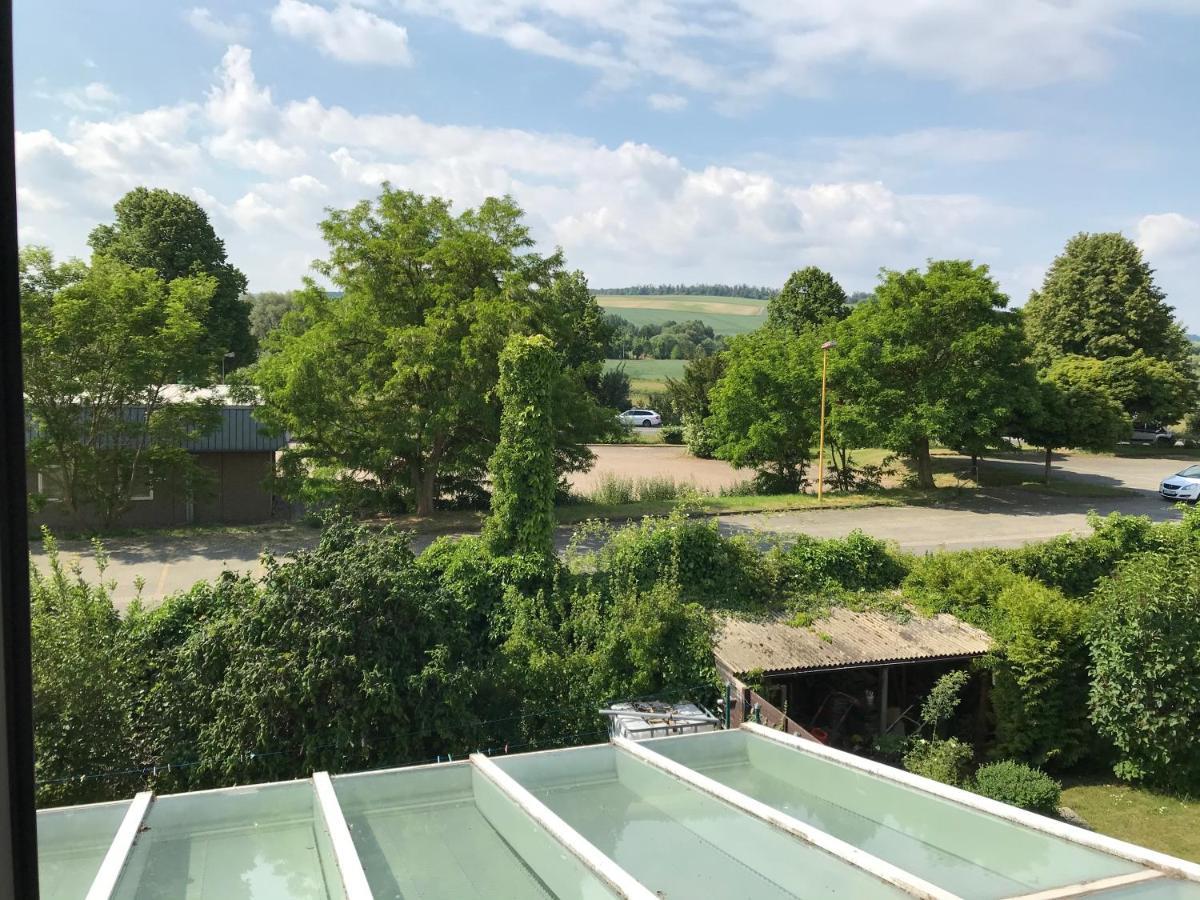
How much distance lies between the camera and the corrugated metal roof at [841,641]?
14.8 m

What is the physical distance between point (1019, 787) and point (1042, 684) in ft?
10.4

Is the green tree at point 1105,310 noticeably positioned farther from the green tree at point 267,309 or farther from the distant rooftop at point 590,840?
the green tree at point 267,309

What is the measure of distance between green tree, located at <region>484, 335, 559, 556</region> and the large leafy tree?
25.4 feet

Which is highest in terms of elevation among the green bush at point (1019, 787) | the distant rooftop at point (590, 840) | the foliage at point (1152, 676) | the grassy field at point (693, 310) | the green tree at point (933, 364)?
the grassy field at point (693, 310)

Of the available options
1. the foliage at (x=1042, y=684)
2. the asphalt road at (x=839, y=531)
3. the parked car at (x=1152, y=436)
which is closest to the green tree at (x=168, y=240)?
the asphalt road at (x=839, y=531)

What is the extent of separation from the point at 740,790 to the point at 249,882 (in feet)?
13.0

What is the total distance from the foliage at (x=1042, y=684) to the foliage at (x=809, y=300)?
4085 centimetres

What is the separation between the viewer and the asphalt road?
20.5 metres

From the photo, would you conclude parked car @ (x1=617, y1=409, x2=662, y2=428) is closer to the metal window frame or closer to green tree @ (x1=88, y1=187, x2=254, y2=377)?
green tree @ (x1=88, y1=187, x2=254, y2=377)

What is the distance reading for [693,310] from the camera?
15425cm

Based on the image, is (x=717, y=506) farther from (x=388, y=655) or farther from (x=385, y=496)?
(x=388, y=655)

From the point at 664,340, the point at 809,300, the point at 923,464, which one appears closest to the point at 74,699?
the point at 923,464

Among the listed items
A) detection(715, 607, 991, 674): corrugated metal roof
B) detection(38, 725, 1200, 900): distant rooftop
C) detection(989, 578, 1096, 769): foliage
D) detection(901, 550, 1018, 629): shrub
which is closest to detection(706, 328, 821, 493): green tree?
detection(901, 550, 1018, 629): shrub

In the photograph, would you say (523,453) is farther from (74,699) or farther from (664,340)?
(664,340)
